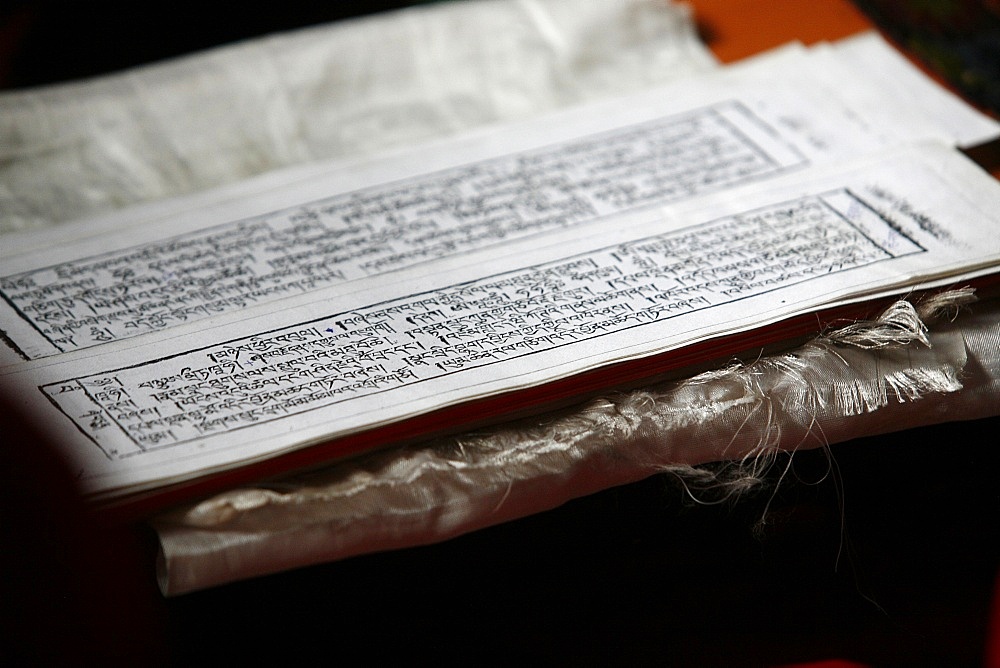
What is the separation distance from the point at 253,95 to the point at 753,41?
0.50 metres

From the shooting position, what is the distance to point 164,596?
562 mm

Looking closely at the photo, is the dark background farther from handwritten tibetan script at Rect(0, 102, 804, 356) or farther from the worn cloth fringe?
handwritten tibetan script at Rect(0, 102, 804, 356)

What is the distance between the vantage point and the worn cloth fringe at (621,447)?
0.56 m

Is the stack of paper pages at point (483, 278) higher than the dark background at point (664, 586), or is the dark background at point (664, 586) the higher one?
the stack of paper pages at point (483, 278)

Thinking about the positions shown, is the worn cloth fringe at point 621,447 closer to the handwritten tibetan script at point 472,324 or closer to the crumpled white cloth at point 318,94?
the handwritten tibetan script at point 472,324

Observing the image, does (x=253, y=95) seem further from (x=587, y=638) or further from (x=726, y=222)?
(x=587, y=638)

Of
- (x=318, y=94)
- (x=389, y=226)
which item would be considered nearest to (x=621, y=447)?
(x=389, y=226)

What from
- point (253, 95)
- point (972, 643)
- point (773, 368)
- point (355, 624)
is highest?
point (253, 95)

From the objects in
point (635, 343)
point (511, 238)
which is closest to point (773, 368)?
point (635, 343)

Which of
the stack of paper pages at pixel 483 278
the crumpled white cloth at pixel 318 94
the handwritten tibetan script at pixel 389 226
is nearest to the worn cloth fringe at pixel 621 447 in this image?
the stack of paper pages at pixel 483 278

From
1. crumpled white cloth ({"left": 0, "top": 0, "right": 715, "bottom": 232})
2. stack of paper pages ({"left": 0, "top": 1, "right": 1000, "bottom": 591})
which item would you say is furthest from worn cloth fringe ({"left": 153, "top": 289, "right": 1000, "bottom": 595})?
crumpled white cloth ({"left": 0, "top": 0, "right": 715, "bottom": 232})

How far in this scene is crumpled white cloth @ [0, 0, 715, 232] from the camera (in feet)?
2.77

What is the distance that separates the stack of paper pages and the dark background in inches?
1.7

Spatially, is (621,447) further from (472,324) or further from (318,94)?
(318,94)
